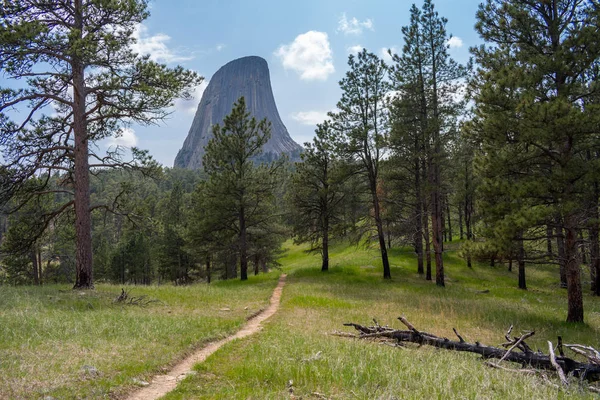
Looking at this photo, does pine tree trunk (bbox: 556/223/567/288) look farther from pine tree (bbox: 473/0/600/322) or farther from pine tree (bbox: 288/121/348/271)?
pine tree (bbox: 288/121/348/271)

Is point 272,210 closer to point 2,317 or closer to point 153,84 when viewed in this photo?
point 153,84

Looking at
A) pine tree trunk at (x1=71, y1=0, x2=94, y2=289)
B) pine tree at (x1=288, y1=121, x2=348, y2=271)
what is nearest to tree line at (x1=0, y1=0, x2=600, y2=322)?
pine tree trunk at (x1=71, y1=0, x2=94, y2=289)

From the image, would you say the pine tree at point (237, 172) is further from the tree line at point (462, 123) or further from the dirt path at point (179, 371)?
the dirt path at point (179, 371)

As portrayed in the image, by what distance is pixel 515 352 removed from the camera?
6.98 meters

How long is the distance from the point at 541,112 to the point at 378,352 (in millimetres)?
9672

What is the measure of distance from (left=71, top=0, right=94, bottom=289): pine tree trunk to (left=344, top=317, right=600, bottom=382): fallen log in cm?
1111

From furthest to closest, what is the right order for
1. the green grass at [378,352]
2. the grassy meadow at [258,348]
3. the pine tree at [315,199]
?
the pine tree at [315,199], the grassy meadow at [258,348], the green grass at [378,352]

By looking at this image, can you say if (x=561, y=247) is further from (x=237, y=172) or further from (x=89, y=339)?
(x=89, y=339)

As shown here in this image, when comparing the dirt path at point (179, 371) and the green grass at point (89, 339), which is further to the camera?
the dirt path at point (179, 371)

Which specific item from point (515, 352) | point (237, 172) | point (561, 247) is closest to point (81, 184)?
point (237, 172)

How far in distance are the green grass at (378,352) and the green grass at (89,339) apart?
1018 mm

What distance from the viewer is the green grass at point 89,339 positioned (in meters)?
5.00

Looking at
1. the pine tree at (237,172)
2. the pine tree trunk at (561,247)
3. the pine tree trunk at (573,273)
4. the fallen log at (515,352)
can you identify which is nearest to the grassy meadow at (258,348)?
the fallen log at (515,352)

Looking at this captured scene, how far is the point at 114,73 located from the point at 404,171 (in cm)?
2059
